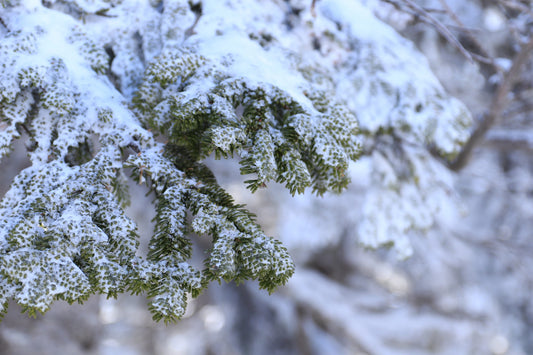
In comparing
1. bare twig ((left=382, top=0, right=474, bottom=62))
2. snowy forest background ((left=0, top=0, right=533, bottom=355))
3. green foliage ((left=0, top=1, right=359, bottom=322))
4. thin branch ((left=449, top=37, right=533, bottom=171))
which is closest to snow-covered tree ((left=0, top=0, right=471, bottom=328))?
green foliage ((left=0, top=1, right=359, bottom=322))

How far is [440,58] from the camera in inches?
122

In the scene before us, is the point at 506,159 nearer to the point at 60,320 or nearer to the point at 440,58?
the point at 440,58

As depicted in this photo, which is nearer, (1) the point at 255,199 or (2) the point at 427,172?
(2) the point at 427,172

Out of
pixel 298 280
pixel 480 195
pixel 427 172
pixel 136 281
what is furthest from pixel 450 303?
pixel 136 281

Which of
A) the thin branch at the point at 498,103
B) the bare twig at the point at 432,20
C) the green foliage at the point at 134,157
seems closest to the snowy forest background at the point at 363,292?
the thin branch at the point at 498,103

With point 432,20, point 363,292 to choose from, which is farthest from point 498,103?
point 363,292

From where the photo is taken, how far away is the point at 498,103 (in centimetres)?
207

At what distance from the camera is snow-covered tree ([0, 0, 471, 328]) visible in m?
0.88

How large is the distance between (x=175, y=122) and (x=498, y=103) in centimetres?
188

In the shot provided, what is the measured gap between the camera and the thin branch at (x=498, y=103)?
190 centimetres

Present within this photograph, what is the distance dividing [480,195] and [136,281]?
409 cm

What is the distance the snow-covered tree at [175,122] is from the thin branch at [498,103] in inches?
24.7

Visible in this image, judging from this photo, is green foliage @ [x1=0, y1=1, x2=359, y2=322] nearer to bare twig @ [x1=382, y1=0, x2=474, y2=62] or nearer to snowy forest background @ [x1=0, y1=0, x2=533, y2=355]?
bare twig @ [x1=382, y1=0, x2=474, y2=62]

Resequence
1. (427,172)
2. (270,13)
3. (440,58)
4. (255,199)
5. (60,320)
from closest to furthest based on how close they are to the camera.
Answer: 1. (270,13)
2. (427,172)
3. (60,320)
4. (440,58)
5. (255,199)
